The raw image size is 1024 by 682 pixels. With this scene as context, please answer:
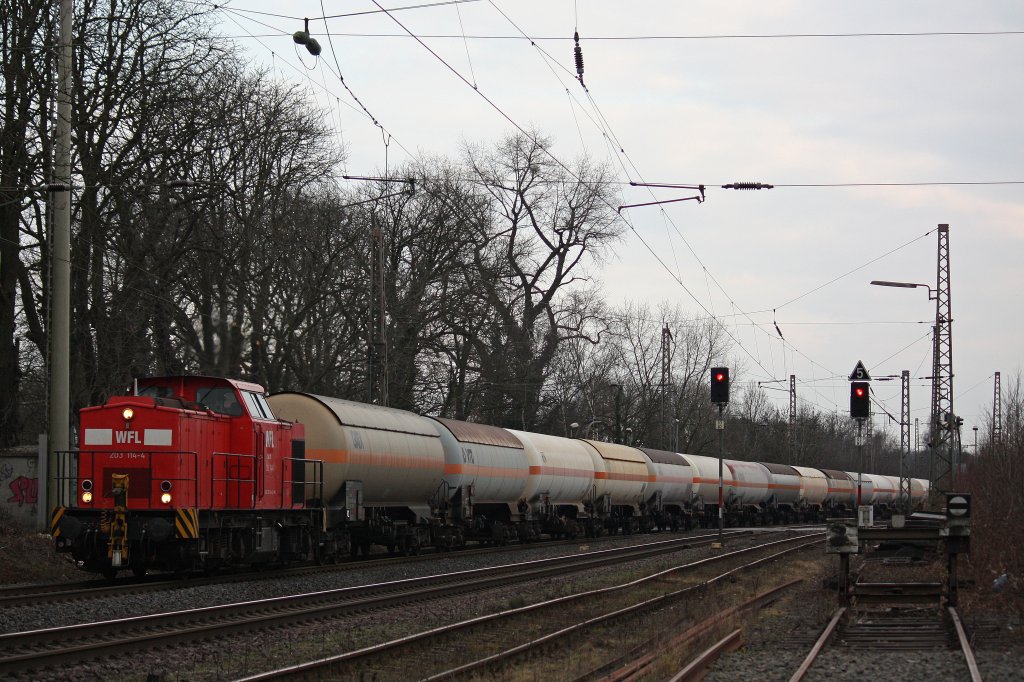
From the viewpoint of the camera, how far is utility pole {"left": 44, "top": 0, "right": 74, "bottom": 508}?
20.7 metres

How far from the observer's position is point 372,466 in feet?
80.3

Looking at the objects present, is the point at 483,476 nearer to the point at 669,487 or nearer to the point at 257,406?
the point at 257,406

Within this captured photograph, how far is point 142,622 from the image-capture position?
44.5ft

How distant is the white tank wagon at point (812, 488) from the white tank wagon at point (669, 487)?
15.8 metres

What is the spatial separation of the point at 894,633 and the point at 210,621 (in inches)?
356

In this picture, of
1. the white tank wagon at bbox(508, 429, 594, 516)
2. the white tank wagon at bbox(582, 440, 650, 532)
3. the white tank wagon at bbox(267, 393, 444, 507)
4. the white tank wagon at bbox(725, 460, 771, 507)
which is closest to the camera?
the white tank wagon at bbox(267, 393, 444, 507)

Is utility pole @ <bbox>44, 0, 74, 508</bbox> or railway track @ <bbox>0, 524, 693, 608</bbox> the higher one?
utility pole @ <bbox>44, 0, 74, 508</bbox>

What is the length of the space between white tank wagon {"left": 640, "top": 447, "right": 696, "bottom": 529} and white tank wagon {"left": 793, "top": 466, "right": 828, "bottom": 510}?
15779 mm

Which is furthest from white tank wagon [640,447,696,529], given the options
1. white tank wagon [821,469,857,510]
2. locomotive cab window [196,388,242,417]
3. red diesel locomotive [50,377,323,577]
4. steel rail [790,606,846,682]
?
steel rail [790,606,846,682]

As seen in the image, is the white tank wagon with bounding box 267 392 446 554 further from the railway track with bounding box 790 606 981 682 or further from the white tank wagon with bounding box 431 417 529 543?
the railway track with bounding box 790 606 981 682

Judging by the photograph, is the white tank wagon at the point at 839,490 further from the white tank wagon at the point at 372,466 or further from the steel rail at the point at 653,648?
the steel rail at the point at 653,648

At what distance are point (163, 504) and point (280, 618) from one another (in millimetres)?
4210

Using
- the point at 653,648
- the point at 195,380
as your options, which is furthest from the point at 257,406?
Answer: the point at 653,648

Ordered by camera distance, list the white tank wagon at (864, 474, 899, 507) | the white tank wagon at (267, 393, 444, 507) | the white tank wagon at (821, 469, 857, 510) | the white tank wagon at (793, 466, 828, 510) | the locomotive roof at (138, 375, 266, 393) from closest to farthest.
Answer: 1. the locomotive roof at (138, 375, 266, 393)
2. the white tank wagon at (267, 393, 444, 507)
3. the white tank wagon at (793, 466, 828, 510)
4. the white tank wagon at (821, 469, 857, 510)
5. the white tank wagon at (864, 474, 899, 507)
